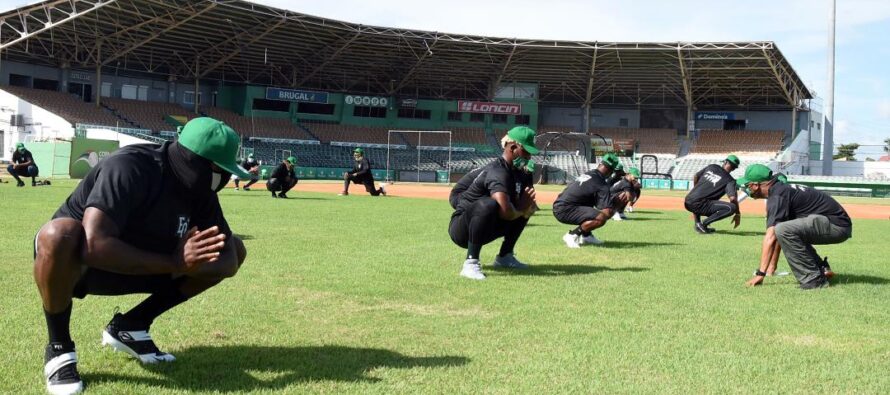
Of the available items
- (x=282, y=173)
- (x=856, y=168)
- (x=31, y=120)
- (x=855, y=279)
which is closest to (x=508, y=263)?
(x=855, y=279)

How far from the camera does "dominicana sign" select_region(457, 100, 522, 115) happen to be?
6794cm

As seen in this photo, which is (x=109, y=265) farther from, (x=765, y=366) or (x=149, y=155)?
(x=765, y=366)

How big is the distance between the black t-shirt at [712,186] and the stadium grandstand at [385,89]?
111ft

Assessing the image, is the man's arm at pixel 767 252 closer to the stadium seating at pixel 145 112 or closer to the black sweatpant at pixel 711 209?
the black sweatpant at pixel 711 209

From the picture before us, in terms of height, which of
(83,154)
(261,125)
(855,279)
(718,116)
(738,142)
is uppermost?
(718,116)

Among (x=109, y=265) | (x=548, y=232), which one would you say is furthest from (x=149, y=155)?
(x=548, y=232)

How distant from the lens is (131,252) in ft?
12.5

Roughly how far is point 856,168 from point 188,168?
2786 inches

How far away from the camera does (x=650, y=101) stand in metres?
Result: 70.9

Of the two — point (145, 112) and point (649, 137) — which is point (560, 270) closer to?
point (145, 112)

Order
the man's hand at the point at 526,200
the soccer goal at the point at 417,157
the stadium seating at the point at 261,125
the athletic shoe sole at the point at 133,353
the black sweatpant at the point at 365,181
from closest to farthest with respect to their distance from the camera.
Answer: the athletic shoe sole at the point at 133,353 < the man's hand at the point at 526,200 < the black sweatpant at the point at 365,181 < the soccer goal at the point at 417,157 < the stadium seating at the point at 261,125

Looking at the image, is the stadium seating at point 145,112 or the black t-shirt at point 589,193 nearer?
the black t-shirt at point 589,193

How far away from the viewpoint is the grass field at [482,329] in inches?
171

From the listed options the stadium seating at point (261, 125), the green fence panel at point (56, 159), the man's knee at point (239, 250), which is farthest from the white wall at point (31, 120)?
the man's knee at point (239, 250)
